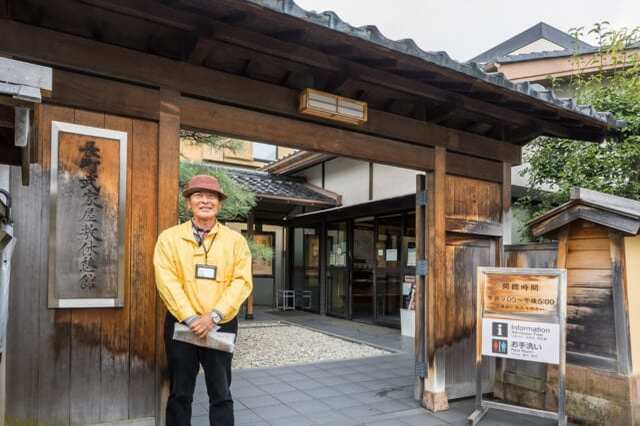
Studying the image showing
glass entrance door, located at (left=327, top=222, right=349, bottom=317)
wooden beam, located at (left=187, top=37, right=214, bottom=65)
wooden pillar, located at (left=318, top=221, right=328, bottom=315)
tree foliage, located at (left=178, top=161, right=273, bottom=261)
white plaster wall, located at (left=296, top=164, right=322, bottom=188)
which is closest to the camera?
wooden beam, located at (left=187, top=37, right=214, bottom=65)

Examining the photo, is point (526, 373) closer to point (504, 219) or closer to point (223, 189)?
point (504, 219)

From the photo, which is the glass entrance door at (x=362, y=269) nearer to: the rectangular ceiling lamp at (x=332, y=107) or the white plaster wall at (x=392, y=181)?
the white plaster wall at (x=392, y=181)

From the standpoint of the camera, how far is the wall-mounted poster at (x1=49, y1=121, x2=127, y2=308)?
107 inches

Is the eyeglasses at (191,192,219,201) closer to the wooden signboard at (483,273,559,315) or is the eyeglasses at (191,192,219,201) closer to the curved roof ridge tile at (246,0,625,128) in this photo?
the curved roof ridge tile at (246,0,625,128)

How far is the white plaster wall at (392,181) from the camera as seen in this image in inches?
339

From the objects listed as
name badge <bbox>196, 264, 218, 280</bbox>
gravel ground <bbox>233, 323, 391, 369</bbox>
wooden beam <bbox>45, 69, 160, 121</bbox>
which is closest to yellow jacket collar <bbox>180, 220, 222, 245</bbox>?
name badge <bbox>196, 264, 218, 280</bbox>

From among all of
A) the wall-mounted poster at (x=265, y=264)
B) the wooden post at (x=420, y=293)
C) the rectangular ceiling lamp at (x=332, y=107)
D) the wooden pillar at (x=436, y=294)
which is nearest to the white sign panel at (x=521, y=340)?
the wooden pillar at (x=436, y=294)

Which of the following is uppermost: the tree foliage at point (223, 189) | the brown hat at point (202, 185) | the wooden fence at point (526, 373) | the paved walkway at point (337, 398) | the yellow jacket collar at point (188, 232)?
the tree foliage at point (223, 189)

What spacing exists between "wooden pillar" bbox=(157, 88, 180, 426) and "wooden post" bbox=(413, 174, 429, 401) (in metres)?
2.44

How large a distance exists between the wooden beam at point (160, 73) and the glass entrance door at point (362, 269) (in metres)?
5.75

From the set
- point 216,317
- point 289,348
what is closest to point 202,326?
point 216,317

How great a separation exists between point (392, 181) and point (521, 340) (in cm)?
547

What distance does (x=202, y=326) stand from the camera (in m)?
2.69

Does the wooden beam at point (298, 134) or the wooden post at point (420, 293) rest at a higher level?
the wooden beam at point (298, 134)
